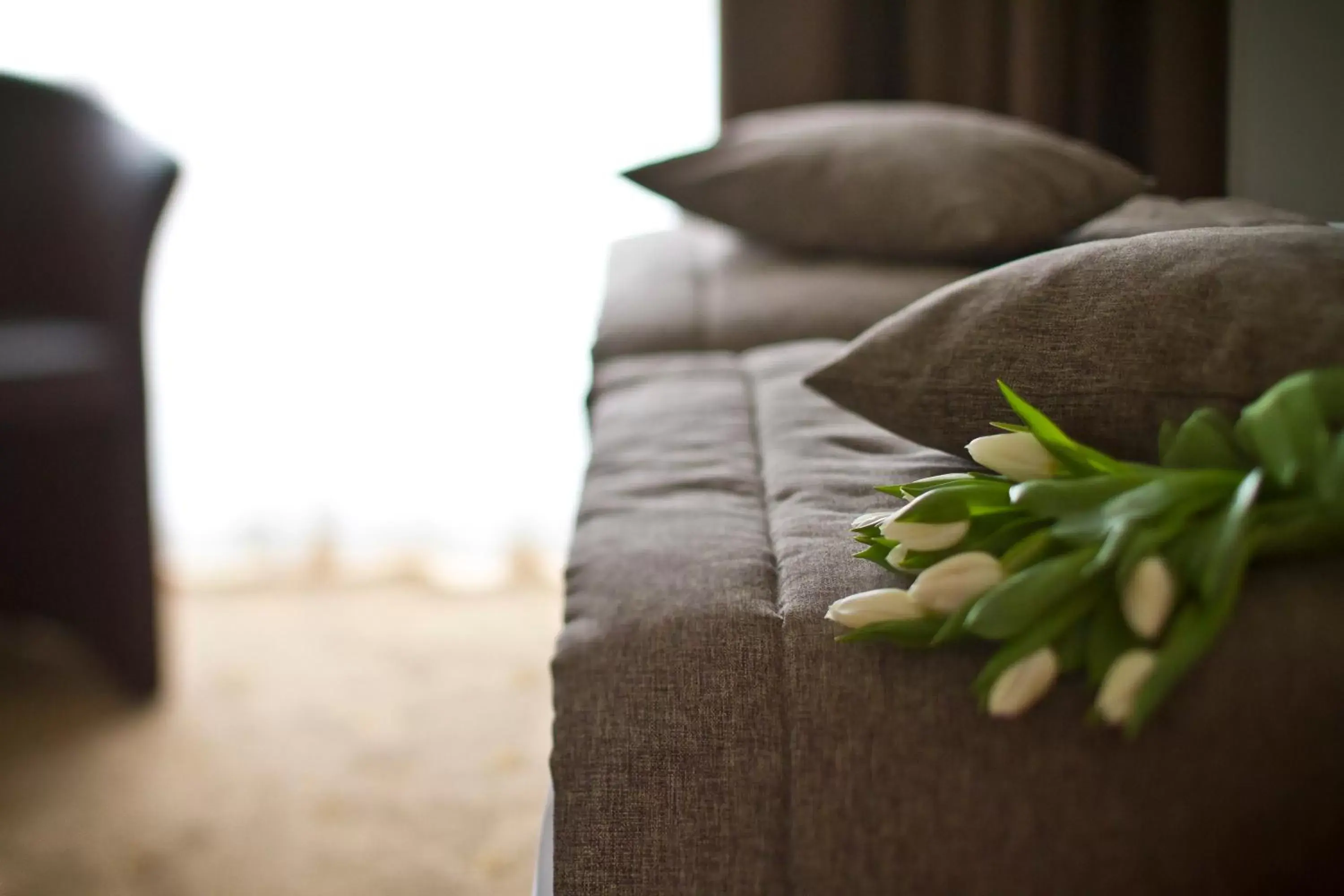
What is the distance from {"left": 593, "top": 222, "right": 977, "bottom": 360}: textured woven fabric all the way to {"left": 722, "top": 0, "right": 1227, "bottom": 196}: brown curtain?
64cm

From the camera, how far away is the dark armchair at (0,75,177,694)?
1.61m

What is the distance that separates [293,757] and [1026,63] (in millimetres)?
1540

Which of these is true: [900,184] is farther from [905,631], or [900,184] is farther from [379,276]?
[379,276]

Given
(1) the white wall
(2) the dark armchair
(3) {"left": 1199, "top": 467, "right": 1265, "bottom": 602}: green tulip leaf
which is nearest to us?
(3) {"left": 1199, "top": 467, "right": 1265, "bottom": 602}: green tulip leaf

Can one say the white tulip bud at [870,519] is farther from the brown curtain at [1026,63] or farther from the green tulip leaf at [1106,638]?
the brown curtain at [1026,63]

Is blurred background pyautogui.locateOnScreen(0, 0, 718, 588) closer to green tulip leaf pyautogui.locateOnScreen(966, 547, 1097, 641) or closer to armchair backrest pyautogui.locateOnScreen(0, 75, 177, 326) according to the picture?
armchair backrest pyautogui.locateOnScreen(0, 75, 177, 326)

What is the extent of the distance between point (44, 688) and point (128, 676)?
0.48 ft

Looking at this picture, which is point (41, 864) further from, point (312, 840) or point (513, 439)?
point (513, 439)

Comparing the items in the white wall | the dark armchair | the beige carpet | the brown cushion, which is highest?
the white wall

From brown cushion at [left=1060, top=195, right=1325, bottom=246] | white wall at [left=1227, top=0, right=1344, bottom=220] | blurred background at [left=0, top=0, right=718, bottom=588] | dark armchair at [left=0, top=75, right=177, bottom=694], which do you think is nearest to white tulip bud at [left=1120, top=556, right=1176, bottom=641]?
brown cushion at [left=1060, top=195, right=1325, bottom=246]

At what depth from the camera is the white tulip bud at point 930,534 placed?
61cm

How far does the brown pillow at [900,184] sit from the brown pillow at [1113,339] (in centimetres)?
57

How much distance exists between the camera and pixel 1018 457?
2.04 ft

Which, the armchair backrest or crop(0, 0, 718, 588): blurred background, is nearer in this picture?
the armchair backrest
